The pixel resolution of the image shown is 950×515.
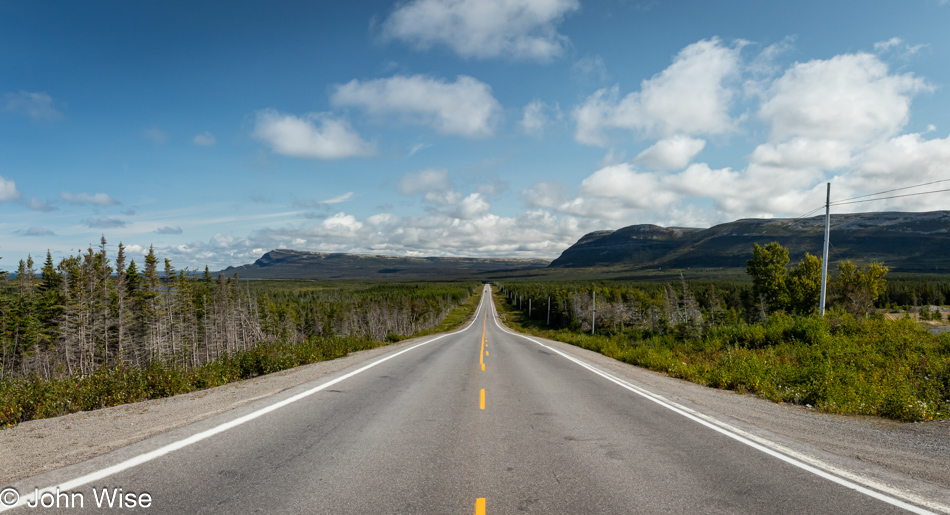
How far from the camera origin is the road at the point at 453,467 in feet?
13.2

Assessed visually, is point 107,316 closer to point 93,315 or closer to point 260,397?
point 93,315

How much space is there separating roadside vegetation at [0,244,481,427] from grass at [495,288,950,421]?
1416cm

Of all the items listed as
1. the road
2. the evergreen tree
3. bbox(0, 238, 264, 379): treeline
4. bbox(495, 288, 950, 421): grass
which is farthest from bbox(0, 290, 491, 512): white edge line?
the evergreen tree

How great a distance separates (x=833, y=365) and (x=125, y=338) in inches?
2199

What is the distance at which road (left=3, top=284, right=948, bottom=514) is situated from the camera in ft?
13.2

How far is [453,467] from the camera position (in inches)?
196

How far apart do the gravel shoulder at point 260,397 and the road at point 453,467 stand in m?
0.56

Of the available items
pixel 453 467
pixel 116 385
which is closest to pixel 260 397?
pixel 116 385

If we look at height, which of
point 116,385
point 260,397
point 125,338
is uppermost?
point 116,385

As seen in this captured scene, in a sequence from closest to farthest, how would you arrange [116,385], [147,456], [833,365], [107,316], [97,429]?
[147,456] < [97,429] < [116,385] < [833,365] < [107,316]

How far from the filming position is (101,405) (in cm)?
794

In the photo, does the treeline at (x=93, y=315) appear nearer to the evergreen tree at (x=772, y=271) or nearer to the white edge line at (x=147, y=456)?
the white edge line at (x=147, y=456)

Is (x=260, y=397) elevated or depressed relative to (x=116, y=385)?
depressed

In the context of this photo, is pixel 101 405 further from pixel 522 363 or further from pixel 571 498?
pixel 522 363
